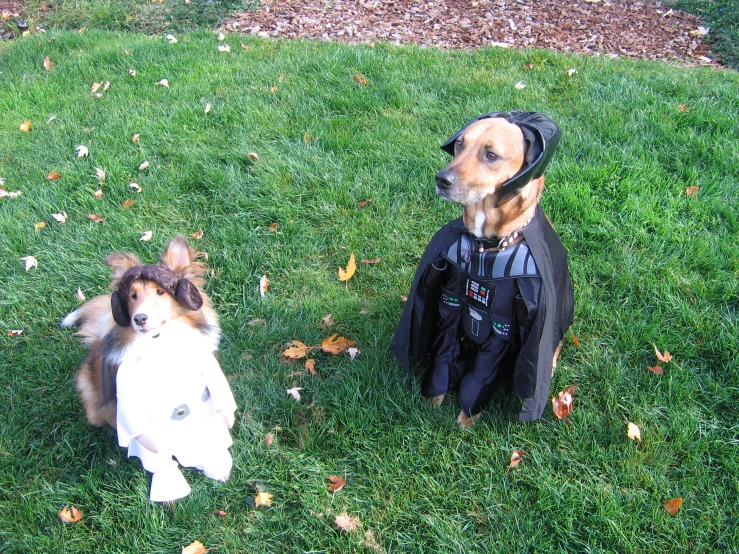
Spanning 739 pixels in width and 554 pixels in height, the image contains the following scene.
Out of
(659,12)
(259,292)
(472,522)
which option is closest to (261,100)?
(259,292)

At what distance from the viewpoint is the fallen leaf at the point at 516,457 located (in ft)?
9.00

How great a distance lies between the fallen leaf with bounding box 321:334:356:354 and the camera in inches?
132

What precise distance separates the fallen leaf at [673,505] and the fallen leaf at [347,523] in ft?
4.73

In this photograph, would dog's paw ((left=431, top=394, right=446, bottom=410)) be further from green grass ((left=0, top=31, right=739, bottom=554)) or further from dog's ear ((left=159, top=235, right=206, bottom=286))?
dog's ear ((left=159, top=235, right=206, bottom=286))

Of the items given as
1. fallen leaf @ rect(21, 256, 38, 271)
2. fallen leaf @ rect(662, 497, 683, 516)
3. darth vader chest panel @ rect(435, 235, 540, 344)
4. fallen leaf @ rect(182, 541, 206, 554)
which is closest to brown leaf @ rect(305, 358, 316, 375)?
darth vader chest panel @ rect(435, 235, 540, 344)

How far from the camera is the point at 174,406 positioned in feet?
7.70

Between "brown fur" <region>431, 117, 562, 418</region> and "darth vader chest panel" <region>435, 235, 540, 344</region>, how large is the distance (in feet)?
0.44

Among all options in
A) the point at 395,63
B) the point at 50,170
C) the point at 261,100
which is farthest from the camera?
the point at 395,63

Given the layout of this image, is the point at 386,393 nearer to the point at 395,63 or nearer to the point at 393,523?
the point at 393,523

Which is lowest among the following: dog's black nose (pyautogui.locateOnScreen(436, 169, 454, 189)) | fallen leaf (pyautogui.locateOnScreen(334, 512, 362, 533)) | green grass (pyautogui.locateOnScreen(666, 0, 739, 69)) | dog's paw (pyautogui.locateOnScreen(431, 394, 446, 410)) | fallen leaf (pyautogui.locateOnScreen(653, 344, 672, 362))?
fallen leaf (pyautogui.locateOnScreen(334, 512, 362, 533))

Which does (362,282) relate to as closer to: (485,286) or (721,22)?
(485,286)

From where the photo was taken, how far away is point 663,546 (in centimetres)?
243

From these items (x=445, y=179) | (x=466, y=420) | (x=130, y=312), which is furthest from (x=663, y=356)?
(x=130, y=312)

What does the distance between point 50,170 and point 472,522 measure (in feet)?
14.7
